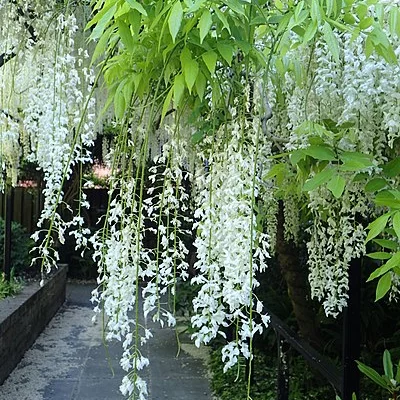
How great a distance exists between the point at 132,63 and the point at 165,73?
5.6 inches

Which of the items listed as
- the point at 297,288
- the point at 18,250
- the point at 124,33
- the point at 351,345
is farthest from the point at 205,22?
the point at 18,250

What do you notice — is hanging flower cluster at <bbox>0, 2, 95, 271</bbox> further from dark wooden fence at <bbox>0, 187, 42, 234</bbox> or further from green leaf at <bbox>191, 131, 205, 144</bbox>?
dark wooden fence at <bbox>0, 187, 42, 234</bbox>

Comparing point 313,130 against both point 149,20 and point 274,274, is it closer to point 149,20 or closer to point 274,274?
point 149,20

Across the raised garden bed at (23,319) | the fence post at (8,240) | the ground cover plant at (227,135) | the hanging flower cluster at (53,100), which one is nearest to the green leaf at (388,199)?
the ground cover plant at (227,135)

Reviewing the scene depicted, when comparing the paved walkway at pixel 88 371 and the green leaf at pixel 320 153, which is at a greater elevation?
the green leaf at pixel 320 153

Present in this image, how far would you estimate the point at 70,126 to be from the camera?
238 centimetres

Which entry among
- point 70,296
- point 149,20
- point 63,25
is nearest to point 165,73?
point 149,20

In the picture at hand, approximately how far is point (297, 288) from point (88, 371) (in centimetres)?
167

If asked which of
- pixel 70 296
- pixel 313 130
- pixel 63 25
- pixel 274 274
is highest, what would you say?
pixel 63 25

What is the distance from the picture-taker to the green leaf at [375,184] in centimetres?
149

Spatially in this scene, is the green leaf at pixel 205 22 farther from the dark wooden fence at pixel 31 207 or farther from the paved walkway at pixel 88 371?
the dark wooden fence at pixel 31 207

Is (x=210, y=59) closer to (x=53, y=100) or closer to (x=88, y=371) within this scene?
(x=53, y=100)

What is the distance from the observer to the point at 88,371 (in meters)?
4.43

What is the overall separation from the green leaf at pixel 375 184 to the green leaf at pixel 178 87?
0.52 metres
